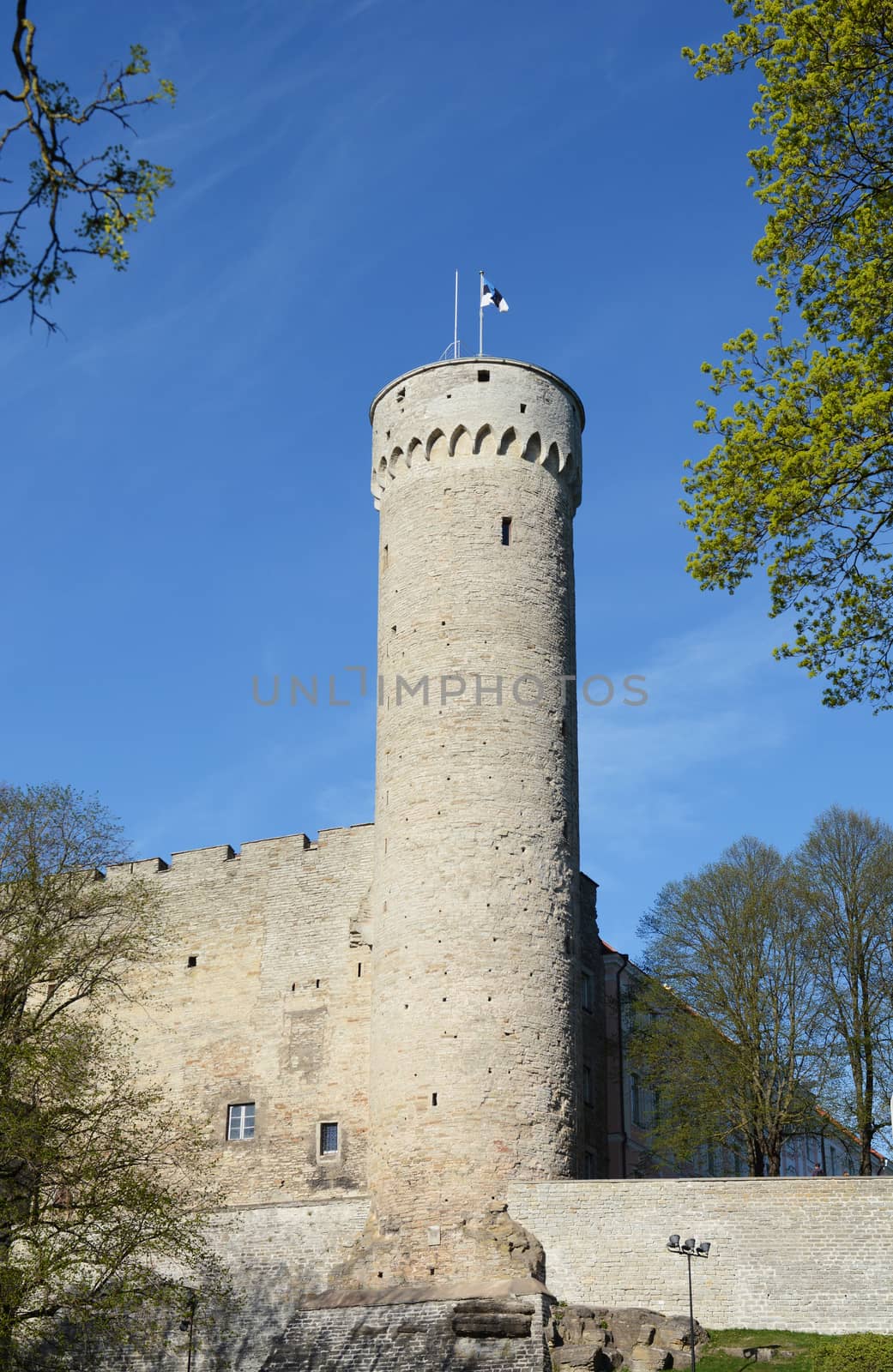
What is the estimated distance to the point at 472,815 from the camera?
1060 inches

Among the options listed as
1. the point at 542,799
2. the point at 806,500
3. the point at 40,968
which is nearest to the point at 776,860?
the point at 542,799

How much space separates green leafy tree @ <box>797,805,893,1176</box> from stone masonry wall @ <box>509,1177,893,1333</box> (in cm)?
682

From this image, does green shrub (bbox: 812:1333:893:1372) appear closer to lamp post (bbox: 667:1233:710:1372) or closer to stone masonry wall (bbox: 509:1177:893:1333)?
stone masonry wall (bbox: 509:1177:893:1333)

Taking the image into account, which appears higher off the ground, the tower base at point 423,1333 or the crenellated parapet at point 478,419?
the crenellated parapet at point 478,419

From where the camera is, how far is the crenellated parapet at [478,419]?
2952 centimetres

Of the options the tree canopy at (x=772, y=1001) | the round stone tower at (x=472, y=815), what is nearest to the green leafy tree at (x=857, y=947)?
the tree canopy at (x=772, y=1001)

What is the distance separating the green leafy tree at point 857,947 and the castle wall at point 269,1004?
29.8 ft

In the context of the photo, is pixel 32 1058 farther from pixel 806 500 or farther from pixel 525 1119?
pixel 806 500

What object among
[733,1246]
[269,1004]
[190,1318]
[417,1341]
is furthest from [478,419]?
[190,1318]

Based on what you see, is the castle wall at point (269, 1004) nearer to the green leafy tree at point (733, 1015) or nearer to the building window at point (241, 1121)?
the building window at point (241, 1121)

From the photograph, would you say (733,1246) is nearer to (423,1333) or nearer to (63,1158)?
(423,1333)

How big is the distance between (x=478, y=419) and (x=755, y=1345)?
16417mm

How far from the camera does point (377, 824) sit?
93.7 ft

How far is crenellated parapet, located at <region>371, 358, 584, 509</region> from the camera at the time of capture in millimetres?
29516
